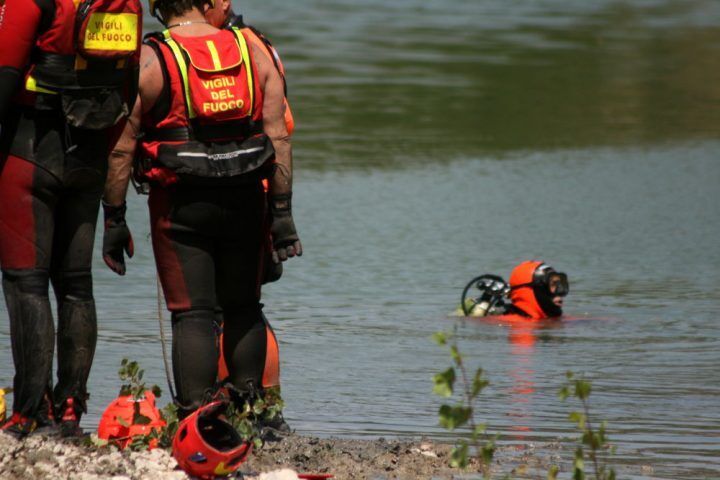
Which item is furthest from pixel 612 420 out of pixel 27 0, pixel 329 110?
pixel 329 110

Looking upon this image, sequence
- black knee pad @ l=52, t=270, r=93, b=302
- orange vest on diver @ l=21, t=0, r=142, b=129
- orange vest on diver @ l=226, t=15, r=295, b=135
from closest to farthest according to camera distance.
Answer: orange vest on diver @ l=21, t=0, r=142, b=129, black knee pad @ l=52, t=270, r=93, b=302, orange vest on diver @ l=226, t=15, r=295, b=135

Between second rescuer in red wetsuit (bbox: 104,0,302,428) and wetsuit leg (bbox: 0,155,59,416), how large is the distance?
0.25 m

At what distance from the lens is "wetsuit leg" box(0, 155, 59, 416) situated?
5.50 meters

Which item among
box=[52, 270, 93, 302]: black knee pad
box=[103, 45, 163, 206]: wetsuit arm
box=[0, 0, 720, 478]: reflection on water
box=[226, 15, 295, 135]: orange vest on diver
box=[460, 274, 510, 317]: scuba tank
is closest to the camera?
box=[103, 45, 163, 206]: wetsuit arm

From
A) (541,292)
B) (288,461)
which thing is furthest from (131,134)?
(541,292)

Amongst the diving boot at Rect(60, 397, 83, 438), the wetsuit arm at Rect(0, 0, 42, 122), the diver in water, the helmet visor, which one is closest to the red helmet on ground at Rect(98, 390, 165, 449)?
the diving boot at Rect(60, 397, 83, 438)

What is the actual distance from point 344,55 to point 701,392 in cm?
1837

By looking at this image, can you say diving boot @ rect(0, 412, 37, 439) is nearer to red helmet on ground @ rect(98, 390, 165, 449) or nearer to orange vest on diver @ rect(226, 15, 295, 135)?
red helmet on ground @ rect(98, 390, 165, 449)

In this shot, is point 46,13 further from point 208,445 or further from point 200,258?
point 208,445

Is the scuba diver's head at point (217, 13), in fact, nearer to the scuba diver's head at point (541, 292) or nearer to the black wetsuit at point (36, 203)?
the black wetsuit at point (36, 203)

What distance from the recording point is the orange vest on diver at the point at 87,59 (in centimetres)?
538

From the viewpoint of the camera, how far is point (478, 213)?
13.9 m

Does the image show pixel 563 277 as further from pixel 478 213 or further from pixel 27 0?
pixel 27 0

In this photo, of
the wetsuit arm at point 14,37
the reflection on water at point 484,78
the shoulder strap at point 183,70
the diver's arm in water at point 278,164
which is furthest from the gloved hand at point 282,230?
the reflection on water at point 484,78
